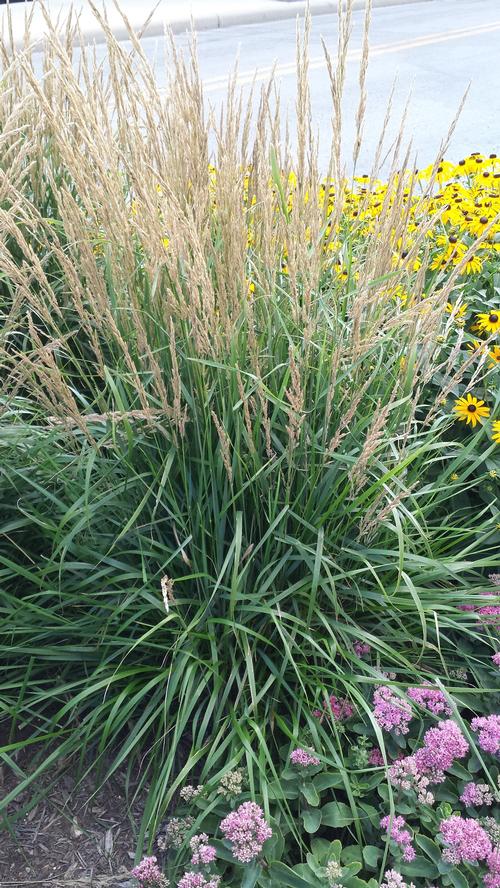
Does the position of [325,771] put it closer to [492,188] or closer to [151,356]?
[151,356]

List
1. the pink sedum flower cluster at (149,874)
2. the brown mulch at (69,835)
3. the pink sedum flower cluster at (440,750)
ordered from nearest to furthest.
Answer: the pink sedum flower cluster at (149,874) → the pink sedum flower cluster at (440,750) → the brown mulch at (69,835)

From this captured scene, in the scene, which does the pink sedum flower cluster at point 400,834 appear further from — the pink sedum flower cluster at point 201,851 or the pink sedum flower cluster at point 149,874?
the pink sedum flower cluster at point 149,874

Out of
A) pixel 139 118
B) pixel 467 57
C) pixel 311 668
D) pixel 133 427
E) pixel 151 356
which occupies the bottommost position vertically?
pixel 467 57

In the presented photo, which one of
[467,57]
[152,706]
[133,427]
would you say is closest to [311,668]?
[152,706]

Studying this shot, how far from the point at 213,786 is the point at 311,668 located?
0.34 metres

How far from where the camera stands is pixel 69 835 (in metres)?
2.10

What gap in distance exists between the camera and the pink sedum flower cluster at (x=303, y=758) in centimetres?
191

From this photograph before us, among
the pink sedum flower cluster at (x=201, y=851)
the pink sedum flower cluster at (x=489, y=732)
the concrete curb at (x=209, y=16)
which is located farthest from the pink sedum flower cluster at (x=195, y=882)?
the concrete curb at (x=209, y=16)

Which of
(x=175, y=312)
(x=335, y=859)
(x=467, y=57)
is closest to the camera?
(x=335, y=859)

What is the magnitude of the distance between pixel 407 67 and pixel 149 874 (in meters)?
9.83

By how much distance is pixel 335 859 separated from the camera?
1.80 m

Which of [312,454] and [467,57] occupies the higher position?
[312,454]

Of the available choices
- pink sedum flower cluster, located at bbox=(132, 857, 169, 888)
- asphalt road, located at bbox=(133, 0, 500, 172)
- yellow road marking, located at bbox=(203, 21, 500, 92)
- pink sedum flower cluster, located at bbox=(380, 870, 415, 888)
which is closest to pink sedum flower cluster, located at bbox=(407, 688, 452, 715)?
pink sedum flower cluster, located at bbox=(380, 870, 415, 888)

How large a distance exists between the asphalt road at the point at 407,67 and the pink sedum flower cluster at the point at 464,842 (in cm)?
472
